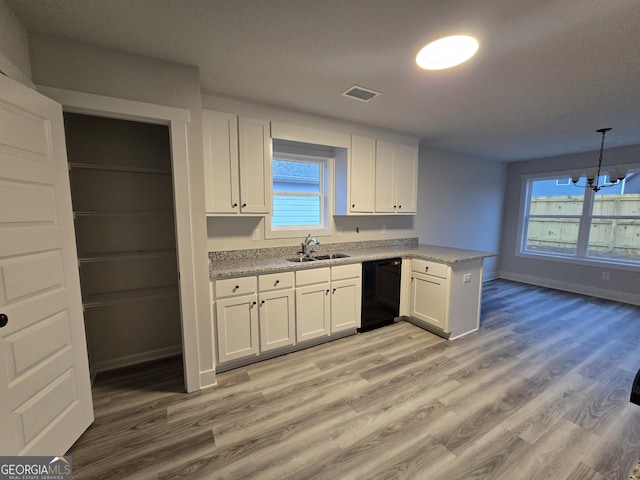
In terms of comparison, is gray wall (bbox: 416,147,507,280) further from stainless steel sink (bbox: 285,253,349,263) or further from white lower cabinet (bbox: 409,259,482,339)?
stainless steel sink (bbox: 285,253,349,263)

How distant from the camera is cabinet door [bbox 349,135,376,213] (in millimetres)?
3195

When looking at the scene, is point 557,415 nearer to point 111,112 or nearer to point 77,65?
point 111,112

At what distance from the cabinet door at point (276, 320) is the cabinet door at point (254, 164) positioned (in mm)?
842

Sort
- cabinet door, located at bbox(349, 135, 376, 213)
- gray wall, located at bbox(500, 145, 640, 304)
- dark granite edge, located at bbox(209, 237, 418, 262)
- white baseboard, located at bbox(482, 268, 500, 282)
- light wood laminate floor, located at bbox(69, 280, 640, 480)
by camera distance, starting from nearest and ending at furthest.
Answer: light wood laminate floor, located at bbox(69, 280, 640, 480) → dark granite edge, located at bbox(209, 237, 418, 262) → cabinet door, located at bbox(349, 135, 376, 213) → gray wall, located at bbox(500, 145, 640, 304) → white baseboard, located at bbox(482, 268, 500, 282)

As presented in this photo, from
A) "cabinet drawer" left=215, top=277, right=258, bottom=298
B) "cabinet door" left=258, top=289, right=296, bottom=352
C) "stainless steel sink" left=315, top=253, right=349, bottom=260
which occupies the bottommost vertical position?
"cabinet door" left=258, top=289, right=296, bottom=352

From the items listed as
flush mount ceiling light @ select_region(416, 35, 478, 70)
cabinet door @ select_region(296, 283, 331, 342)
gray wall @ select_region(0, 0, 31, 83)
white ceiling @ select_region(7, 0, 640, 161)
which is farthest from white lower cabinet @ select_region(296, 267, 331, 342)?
gray wall @ select_region(0, 0, 31, 83)

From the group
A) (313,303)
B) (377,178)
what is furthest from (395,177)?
(313,303)

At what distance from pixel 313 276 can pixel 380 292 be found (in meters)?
0.96

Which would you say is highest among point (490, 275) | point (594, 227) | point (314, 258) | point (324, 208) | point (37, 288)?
point (324, 208)

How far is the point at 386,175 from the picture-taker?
346cm

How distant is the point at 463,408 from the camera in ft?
6.39

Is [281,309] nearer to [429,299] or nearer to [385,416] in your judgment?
[385,416]

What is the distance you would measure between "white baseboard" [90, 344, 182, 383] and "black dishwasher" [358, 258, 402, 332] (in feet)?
6.55

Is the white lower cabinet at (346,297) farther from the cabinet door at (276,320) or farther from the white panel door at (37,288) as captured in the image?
the white panel door at (37,288)
